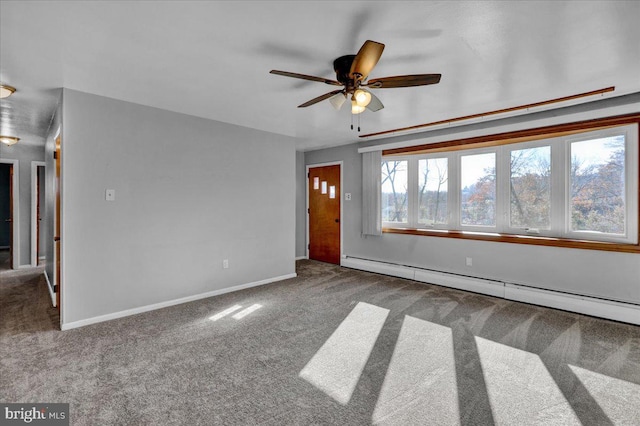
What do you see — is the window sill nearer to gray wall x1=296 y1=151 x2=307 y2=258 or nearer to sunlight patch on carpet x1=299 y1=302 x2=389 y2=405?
sunlight patch on carpet x1=299 y1=302 x2=389 y2=405

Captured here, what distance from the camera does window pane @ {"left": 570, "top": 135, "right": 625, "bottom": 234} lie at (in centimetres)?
334

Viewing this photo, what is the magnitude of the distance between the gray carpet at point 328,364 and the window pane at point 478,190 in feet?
4.13

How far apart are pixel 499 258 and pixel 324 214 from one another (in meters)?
3.25

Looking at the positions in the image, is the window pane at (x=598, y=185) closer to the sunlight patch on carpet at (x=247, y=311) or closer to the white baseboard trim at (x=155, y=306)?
the sunlight patch on carpet at (x=247, y=311)

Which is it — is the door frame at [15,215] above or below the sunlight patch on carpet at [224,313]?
above

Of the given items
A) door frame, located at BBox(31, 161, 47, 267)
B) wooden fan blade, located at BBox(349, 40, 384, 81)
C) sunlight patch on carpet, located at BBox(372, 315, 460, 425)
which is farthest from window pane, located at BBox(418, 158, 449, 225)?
door frame, located at BBox(31, 161, 47, 267)

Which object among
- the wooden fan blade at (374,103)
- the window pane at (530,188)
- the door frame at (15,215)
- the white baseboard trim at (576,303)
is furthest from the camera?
the door frame at (15,215)

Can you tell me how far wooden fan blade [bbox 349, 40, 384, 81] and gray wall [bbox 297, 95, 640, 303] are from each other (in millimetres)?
2848

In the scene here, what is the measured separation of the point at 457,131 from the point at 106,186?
4523 millimetres

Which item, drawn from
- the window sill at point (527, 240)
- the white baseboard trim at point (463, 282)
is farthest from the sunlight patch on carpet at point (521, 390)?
the window sill at point (527, 240)

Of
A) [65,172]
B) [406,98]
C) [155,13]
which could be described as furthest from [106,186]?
[406,98]

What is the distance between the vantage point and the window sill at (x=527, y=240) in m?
3.27

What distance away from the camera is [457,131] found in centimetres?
439

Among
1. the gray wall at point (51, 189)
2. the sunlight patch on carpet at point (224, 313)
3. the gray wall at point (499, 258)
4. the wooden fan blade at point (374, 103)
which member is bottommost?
the sunlight patch on carpet at point (224, 313)
